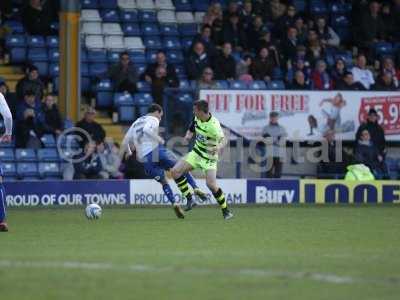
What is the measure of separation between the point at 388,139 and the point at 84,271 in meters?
14.9

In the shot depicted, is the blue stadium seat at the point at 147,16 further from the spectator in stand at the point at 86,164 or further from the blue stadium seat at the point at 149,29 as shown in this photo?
the spectator in stand at the point at 86,164

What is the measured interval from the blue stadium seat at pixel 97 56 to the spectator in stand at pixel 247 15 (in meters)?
3.04

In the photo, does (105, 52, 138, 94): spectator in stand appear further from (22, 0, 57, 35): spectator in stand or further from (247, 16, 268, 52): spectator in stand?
(247, 16, 268, 52): spectator in stand

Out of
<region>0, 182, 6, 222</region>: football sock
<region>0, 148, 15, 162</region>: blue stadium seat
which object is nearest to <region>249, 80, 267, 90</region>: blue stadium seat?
<region>0, 148, 15, 162</region>: blue stadium seat

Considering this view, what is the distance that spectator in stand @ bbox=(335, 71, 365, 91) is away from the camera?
82.1 ft

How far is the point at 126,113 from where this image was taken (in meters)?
24.3

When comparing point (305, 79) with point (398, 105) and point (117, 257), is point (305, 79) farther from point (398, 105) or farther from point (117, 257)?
point (117, 257)

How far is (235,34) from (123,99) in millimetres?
3178

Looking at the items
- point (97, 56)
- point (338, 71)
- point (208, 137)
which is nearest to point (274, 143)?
point (338, 71)

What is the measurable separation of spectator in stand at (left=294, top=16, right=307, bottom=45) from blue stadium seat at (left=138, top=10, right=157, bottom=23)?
10.1 feet

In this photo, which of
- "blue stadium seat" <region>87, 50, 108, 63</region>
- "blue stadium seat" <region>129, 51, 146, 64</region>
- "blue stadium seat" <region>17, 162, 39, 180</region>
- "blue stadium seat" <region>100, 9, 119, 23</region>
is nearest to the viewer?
"blue stadium seat" <region>17, 162, 39, 180</region>

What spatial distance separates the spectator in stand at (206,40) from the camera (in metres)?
24.9

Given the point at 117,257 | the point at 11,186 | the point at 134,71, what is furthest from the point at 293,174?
the point at 117,257

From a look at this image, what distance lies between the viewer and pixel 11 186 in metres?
21.8
